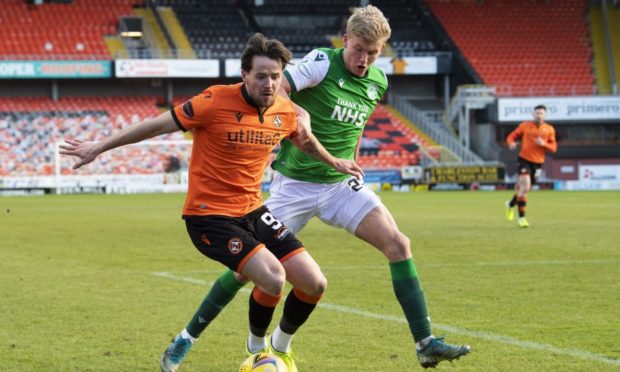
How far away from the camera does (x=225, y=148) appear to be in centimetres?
621

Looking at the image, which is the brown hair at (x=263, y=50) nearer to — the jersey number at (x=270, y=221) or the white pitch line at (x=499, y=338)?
the jersey number at (x=270, y=221)

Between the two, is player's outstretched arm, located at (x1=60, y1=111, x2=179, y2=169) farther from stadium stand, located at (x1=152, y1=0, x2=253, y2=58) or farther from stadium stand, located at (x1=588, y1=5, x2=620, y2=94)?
stadium stand, located at (x1=588, y1=5, x2=620, y2=94)

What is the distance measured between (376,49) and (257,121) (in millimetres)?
1137

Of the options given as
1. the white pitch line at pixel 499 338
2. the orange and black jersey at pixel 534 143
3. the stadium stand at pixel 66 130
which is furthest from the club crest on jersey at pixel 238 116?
the stadium stand at pixel 66 130

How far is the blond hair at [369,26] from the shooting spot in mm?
6840

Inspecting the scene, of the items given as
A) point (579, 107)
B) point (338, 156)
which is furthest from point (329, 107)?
point (579, 107)

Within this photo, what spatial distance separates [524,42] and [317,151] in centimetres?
5088

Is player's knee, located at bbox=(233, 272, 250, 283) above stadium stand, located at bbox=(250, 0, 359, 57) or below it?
below

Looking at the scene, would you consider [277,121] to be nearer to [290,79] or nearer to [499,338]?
[290,79]

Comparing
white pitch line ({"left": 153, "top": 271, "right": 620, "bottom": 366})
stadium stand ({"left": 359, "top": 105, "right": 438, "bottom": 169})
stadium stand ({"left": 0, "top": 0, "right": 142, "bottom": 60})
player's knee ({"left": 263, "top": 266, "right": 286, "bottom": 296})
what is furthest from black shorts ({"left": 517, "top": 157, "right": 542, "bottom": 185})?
stadium stand ({"left": 0, "top": 0, "right": 142, "bottom": 60})

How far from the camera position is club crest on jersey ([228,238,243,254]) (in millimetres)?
6043

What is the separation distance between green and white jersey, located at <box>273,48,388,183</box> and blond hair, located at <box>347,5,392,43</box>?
0.46 meters

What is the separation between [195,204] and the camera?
6.24 m

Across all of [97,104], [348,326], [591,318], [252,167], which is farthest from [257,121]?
[97,104]
